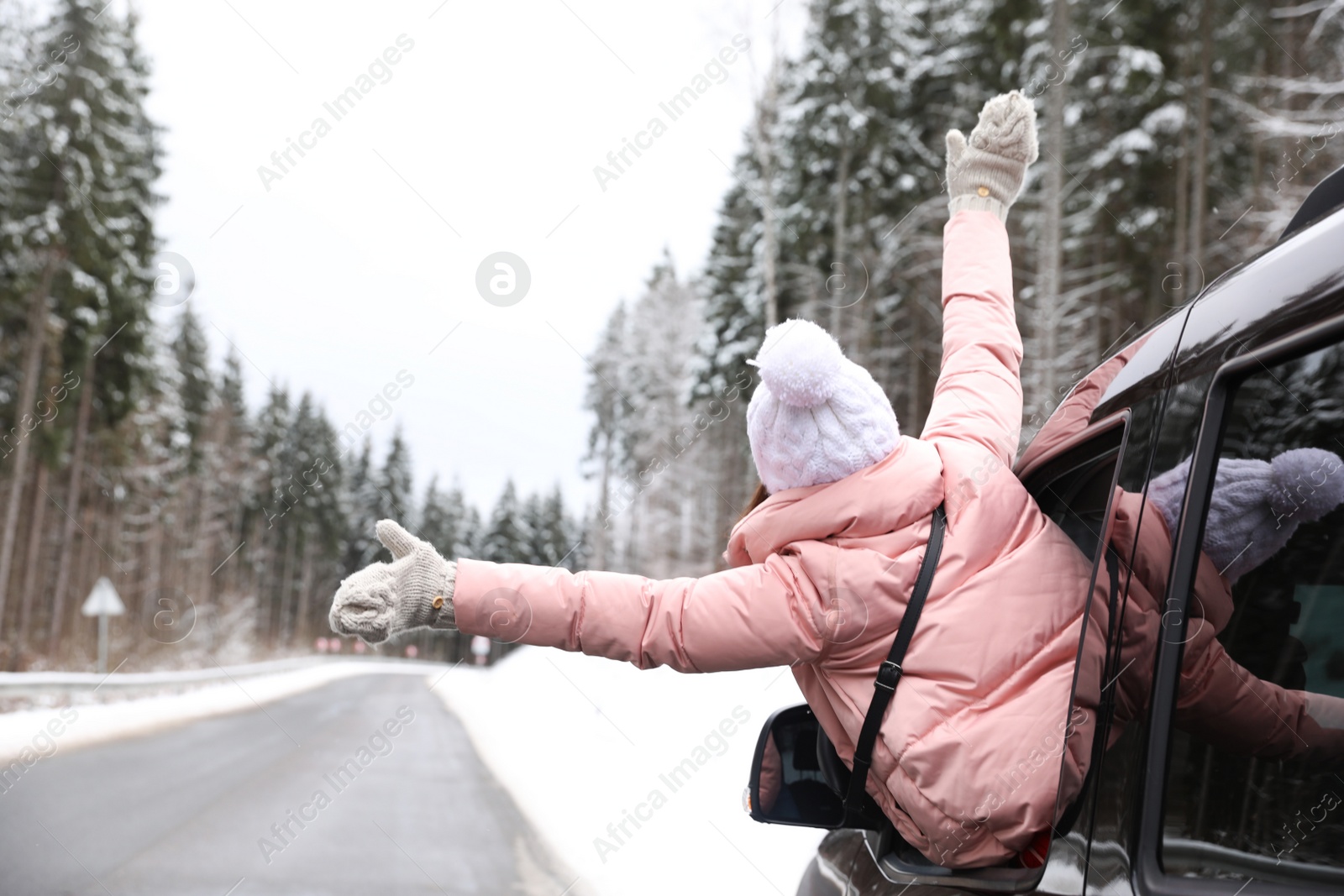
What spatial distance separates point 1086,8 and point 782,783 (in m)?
16.1

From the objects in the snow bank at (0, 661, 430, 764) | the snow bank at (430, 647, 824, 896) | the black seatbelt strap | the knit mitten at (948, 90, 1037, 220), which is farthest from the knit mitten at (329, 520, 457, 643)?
the snow bank at (0, 661, 430, 764)

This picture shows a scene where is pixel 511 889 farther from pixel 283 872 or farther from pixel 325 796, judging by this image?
pixel 325 796

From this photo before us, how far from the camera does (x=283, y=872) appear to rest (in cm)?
561

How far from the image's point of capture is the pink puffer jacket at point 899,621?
1746 millimetres

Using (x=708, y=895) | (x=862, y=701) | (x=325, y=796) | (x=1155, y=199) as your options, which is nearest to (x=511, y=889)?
(x=708, y=895)

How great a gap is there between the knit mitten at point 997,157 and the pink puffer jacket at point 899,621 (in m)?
0.98

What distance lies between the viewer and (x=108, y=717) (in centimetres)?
1319

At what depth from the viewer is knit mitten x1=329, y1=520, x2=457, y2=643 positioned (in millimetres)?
2059

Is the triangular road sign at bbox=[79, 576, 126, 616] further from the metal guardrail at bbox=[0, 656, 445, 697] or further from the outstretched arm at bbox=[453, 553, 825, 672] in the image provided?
the outstretched arm at bbox=[453, 553, 825, 672]

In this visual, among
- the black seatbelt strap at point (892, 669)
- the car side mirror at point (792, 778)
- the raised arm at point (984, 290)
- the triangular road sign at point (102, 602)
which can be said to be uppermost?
the raised arm at point (984, 290)

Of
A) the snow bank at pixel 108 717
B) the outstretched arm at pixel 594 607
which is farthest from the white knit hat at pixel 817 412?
the snow bank at pixel 108 717

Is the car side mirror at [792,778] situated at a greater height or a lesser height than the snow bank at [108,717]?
greater

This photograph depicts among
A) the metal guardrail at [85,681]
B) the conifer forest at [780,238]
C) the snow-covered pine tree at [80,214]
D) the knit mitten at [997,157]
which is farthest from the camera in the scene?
the snow-covered pine tree at [80,214]

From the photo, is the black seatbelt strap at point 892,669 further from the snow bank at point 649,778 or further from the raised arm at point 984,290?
the snow bank at point 649,778
